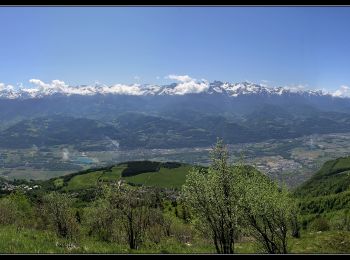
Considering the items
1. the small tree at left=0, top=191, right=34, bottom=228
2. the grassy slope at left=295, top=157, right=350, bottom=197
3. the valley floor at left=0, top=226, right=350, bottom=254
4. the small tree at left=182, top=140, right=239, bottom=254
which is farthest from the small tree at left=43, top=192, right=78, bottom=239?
the grassy slope at left=295, top=157, right=350, bottom=197

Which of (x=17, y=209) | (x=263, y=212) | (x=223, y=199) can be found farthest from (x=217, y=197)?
(x=17, y=209)

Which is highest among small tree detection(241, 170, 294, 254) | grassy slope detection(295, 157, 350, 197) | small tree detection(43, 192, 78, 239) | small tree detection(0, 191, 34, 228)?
small tree detection(241, 170, 294, 254)

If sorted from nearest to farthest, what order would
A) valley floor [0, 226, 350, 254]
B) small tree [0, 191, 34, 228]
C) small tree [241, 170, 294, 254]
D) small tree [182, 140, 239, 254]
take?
valley floor [0, 226, 350, 254] → small tree [182, 140, 239, 254] → small tree [241, 170, 294, 254] → small tree [0, 191, 34, 228]

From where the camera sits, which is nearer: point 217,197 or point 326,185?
point 217,197

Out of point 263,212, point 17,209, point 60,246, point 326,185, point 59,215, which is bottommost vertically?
point 326,185

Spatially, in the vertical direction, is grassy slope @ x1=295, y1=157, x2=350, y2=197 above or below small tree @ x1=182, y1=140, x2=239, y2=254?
below

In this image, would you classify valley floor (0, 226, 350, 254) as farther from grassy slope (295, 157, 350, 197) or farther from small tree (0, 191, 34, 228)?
grassy slope (295, 157, 350, 197)

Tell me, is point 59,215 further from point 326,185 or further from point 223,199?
point 326,185

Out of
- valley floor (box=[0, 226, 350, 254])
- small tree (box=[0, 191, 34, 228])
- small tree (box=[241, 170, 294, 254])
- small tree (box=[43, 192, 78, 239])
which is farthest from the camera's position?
small tree (box=[0, 191, 34, 228])

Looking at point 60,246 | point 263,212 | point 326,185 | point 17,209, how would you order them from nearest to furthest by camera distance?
point 60,246 < point 263,212 < point 17,209 < point 326,185
